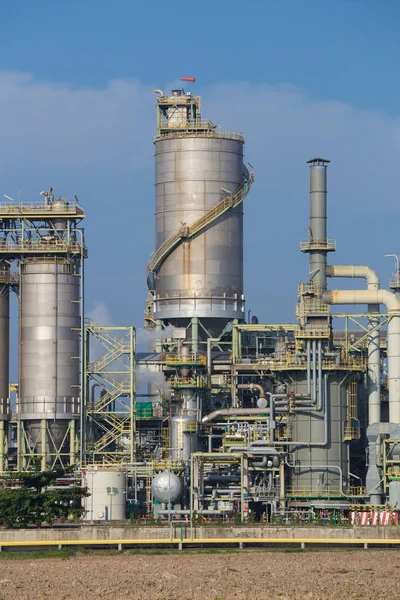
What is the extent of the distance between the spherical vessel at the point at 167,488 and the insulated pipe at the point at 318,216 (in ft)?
59.5

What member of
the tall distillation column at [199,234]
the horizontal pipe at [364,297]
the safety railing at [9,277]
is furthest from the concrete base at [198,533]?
the safety railing at [9,277]

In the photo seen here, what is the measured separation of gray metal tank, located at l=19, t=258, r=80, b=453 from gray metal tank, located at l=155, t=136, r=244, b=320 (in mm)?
8456

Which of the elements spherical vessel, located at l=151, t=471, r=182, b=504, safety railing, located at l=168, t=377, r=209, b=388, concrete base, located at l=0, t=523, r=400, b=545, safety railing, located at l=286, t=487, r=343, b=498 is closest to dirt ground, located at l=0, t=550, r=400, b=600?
concrete base, located at l=0, t=523, r=400, b=545

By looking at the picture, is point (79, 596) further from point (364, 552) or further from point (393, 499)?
point (393, 499)

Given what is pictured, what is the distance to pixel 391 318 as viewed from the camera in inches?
5236

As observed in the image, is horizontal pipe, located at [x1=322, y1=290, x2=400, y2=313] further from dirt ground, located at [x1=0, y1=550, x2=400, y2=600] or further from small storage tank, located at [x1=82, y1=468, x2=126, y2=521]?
dirt ground, located at [x1=0, y1=550, x2=400, y2=600]

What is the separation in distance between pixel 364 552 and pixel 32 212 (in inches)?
1567

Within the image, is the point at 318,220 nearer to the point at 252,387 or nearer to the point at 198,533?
the point at 252,387

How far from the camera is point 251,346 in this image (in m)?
141

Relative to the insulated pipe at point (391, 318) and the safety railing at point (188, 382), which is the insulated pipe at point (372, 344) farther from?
the safety railing at point (188, 382)

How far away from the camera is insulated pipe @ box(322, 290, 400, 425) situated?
131500mm

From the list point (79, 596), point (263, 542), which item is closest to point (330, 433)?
point (263, 542)

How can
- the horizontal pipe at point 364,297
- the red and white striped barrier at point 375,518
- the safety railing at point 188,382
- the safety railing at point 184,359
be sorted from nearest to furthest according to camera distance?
1. the red and white striped barrier at point 375,518
2. the safety railing at point 188,382
3. the horizontal pipe at point 364,297
4. the safety railing at point 184,359

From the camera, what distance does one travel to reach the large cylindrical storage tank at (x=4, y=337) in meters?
141
